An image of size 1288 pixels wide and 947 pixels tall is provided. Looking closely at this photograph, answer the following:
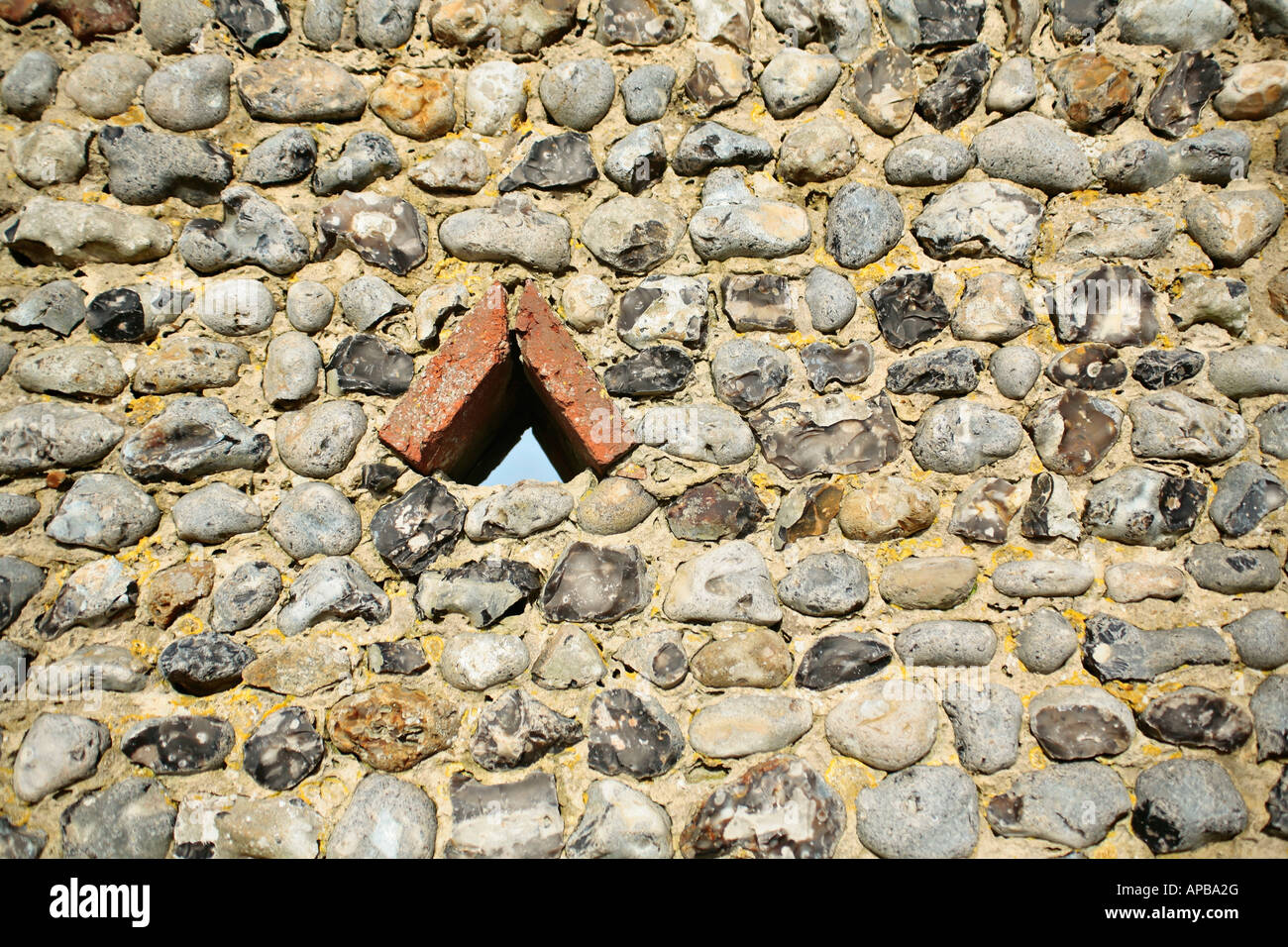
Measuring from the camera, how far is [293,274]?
2090mm

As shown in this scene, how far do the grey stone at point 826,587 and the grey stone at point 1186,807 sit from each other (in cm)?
74

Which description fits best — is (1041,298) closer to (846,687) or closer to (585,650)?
(846,687)

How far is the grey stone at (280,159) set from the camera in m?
2.08

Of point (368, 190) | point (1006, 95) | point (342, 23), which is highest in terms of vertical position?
point (342, 23)

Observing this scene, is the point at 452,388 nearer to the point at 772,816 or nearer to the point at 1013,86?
the point at 772,816

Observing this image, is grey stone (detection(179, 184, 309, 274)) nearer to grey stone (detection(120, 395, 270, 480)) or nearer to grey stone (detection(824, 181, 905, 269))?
grey stone (detection(120, 395, 270, 480))

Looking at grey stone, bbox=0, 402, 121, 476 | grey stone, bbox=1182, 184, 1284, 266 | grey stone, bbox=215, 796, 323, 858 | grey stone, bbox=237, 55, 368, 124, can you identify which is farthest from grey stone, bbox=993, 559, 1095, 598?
grey stone, bbox=0, 402, 121, 476

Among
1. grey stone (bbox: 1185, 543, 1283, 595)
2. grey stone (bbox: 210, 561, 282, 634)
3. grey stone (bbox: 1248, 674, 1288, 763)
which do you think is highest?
grey stone (bbox: 1185, 543, 1283, 595)

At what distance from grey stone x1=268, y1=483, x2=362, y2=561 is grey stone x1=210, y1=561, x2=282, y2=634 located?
82 mm

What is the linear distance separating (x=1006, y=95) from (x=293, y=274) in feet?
6.43

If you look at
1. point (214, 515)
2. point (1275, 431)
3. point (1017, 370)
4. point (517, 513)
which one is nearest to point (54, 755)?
point (214, 515)

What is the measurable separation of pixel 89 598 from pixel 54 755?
1.16 feet

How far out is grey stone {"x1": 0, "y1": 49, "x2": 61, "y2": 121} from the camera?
2008 mm
